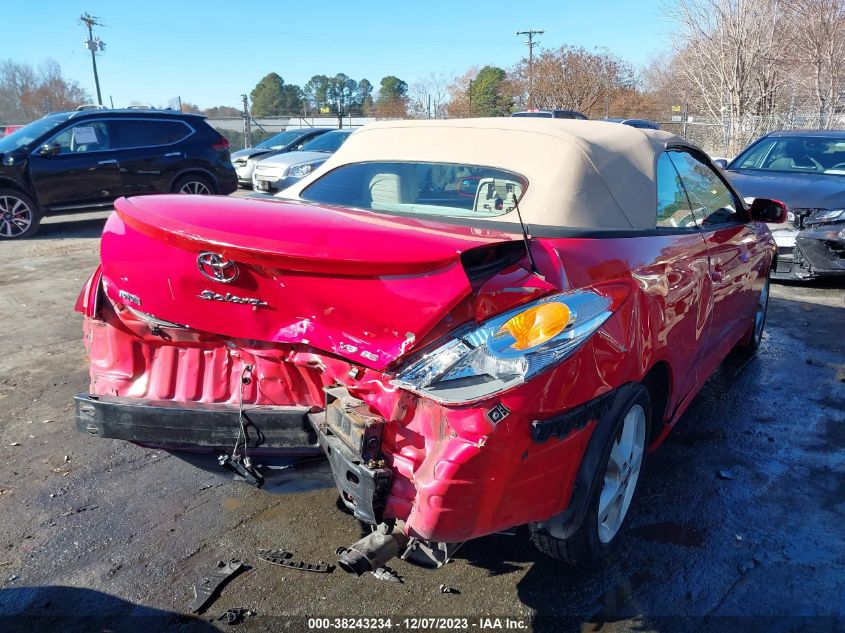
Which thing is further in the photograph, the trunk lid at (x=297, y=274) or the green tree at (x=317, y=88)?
the green tree at (x=317, y=88)

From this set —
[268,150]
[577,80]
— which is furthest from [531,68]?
[268,150]

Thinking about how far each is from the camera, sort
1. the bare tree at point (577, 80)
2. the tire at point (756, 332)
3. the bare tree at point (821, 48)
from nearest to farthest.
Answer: the tire at point (756, 332) < the bare tree at point (821, 48) < the bare tree at point (577, 80)

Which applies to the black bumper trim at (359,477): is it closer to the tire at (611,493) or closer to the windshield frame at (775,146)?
the tire at (611,493)

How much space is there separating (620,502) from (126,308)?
2.12 m

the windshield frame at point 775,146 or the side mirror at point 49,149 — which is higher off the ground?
→ the side mirror at point 49,149

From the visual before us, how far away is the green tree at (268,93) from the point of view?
254 feet

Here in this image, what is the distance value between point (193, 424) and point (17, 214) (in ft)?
32.5

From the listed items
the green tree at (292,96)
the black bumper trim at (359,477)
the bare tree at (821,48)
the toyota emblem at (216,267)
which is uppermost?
the green tree at (292,96)

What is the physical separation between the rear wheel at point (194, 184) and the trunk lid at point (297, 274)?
974 centimetres

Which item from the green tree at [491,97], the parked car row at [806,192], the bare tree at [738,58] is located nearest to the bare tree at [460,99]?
the green tree at [491,97]

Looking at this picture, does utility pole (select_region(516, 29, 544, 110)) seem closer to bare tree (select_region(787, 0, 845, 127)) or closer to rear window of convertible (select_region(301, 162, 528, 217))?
bare tree (select_region(787, 0, 845, 127))

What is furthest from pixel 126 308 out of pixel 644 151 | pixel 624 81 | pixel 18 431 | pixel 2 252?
pixel 624 81

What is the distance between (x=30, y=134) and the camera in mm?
10750

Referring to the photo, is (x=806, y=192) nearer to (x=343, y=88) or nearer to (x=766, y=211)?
(x=766, y=211)
